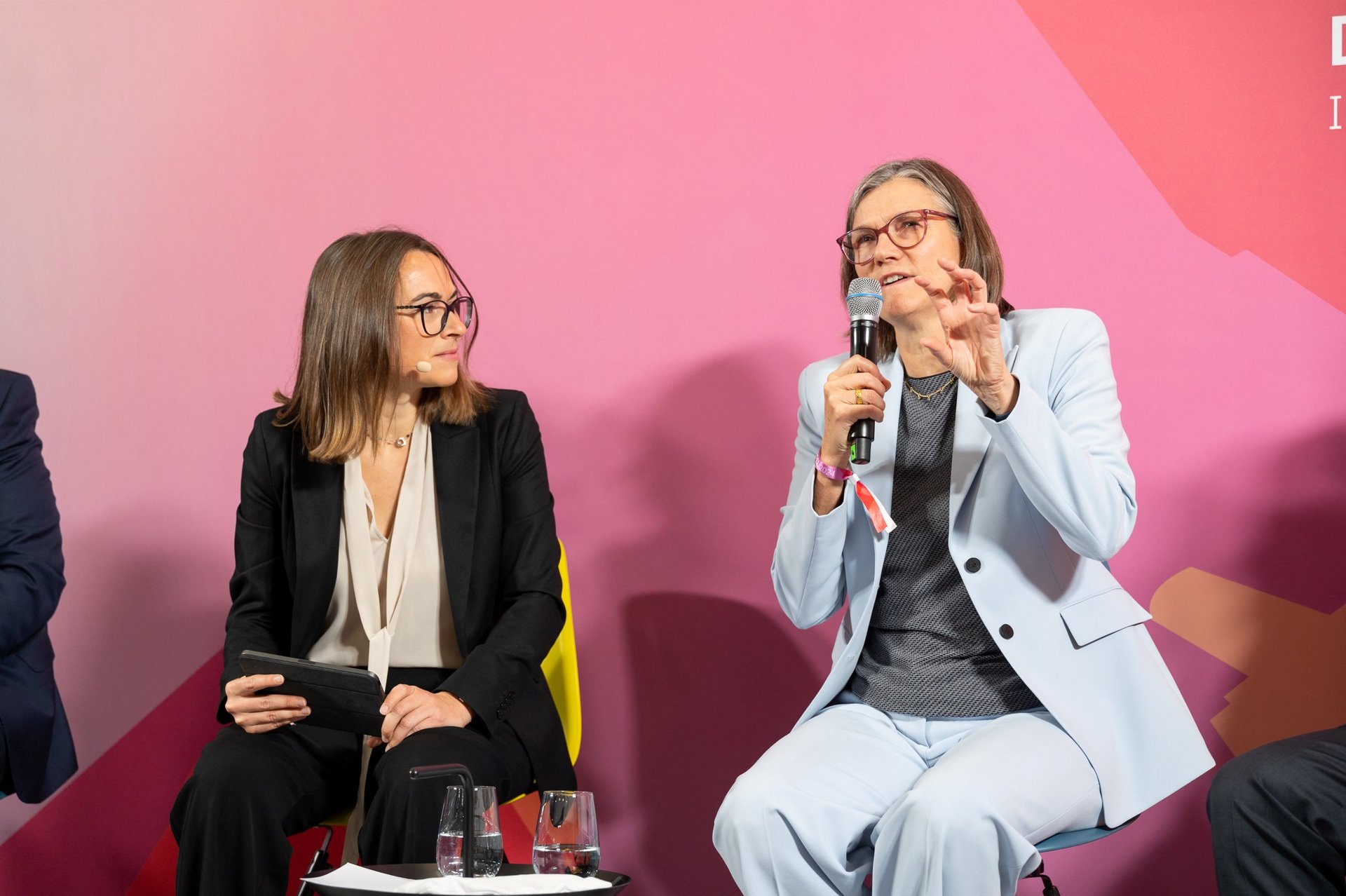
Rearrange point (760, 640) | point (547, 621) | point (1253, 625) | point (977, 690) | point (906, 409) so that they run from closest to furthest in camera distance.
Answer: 1. point (977, 690)
2. point (906, 409)
3. point (547, 621)
4. point (1253, 625)
5. point (760, 640)

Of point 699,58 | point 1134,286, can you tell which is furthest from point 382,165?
point 1134,286

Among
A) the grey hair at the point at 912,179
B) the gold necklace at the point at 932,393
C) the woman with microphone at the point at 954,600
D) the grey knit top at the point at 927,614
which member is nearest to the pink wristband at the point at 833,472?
the woman with microphone at the point at 954,600

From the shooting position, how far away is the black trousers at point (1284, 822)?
1981 mm

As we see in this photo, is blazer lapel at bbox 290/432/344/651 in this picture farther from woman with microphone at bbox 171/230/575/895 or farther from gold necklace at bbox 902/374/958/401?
gold necklace at bbox 902/374/958/401

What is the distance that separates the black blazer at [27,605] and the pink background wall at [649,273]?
729 mm

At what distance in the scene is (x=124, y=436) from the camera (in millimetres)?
3326

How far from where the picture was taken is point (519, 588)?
8.13 ft

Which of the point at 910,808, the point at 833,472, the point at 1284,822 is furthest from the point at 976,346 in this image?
the point at 1284,822

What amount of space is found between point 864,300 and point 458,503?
1003mm

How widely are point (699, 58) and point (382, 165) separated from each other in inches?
36.9

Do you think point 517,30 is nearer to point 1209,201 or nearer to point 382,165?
point 382,165

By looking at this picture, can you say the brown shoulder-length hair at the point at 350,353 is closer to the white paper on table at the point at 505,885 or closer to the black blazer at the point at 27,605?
the black blazer at the point at 27,605

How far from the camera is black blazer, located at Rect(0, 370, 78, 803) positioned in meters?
2.38

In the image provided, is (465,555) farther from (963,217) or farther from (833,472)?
(963,217)
